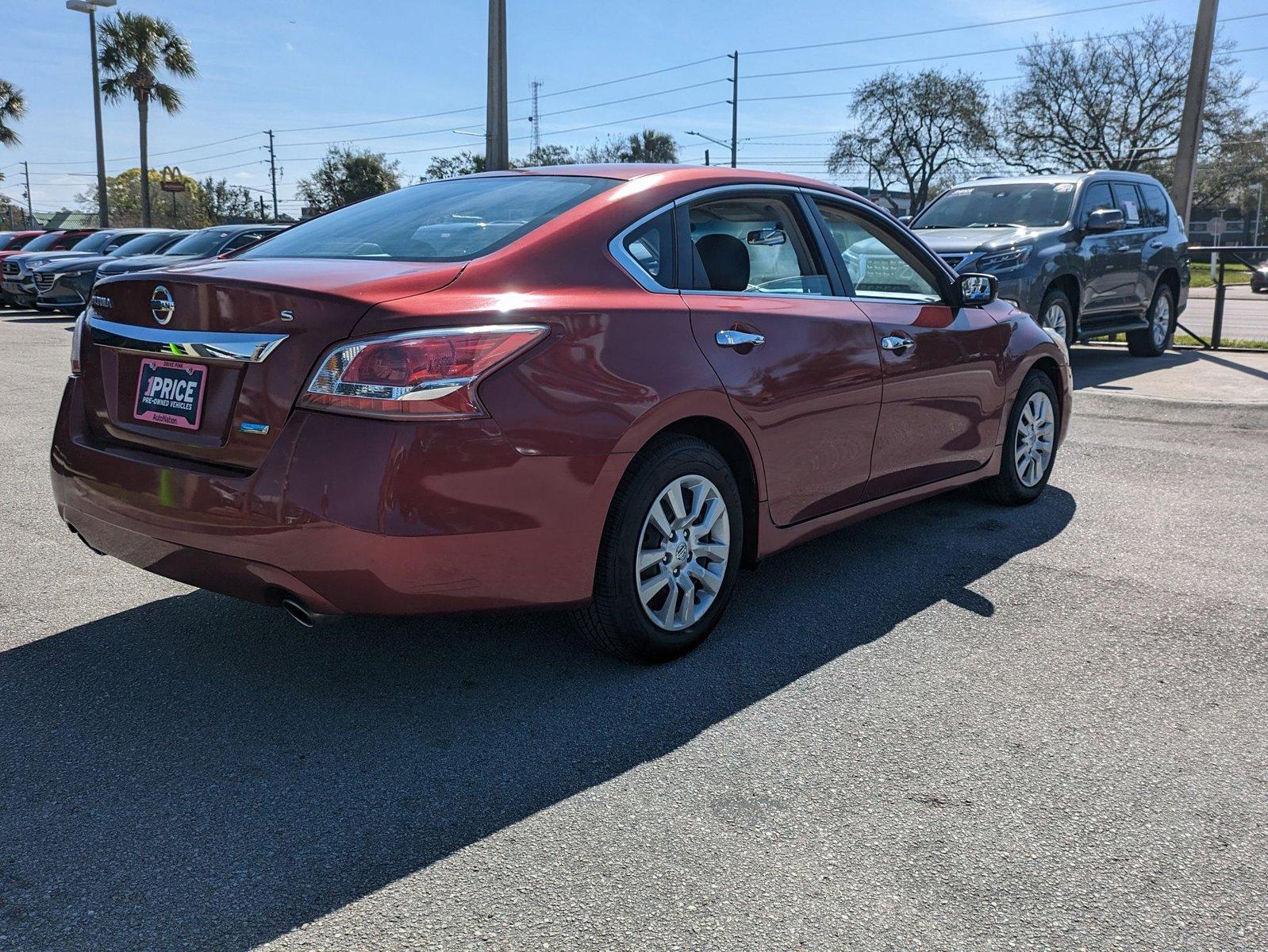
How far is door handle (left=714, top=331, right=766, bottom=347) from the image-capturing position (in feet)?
11.9

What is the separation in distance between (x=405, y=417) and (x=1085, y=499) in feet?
14.1

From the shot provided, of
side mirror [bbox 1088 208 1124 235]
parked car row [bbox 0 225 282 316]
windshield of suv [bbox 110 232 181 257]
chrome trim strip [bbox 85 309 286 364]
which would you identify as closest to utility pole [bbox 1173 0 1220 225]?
side mirror [bbox 1088 208 1124 235]

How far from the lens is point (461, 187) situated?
4.11m

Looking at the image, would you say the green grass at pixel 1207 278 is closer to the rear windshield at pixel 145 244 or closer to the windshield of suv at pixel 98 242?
the rear windshield at pixel 145 244

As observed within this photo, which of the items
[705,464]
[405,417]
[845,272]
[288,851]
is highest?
[845,272]

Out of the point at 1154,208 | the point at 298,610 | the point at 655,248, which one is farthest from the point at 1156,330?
the point at 298,610

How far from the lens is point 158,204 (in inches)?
3484

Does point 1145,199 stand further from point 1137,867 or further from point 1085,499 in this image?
point 1137,867

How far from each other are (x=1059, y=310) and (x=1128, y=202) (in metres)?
2.18

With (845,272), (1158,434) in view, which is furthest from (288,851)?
(1158,434)

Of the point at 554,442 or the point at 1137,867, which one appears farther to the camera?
the point at 554,442

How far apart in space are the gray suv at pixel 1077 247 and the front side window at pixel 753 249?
604 centimetres

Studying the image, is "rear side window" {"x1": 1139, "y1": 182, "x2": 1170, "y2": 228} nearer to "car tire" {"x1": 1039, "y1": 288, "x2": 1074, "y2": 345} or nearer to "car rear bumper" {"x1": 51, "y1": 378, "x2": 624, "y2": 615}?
"car tire" {"x1": 1039, "y1": 288, "x2": 1074, "y2": 345}

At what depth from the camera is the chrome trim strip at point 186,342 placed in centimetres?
298
